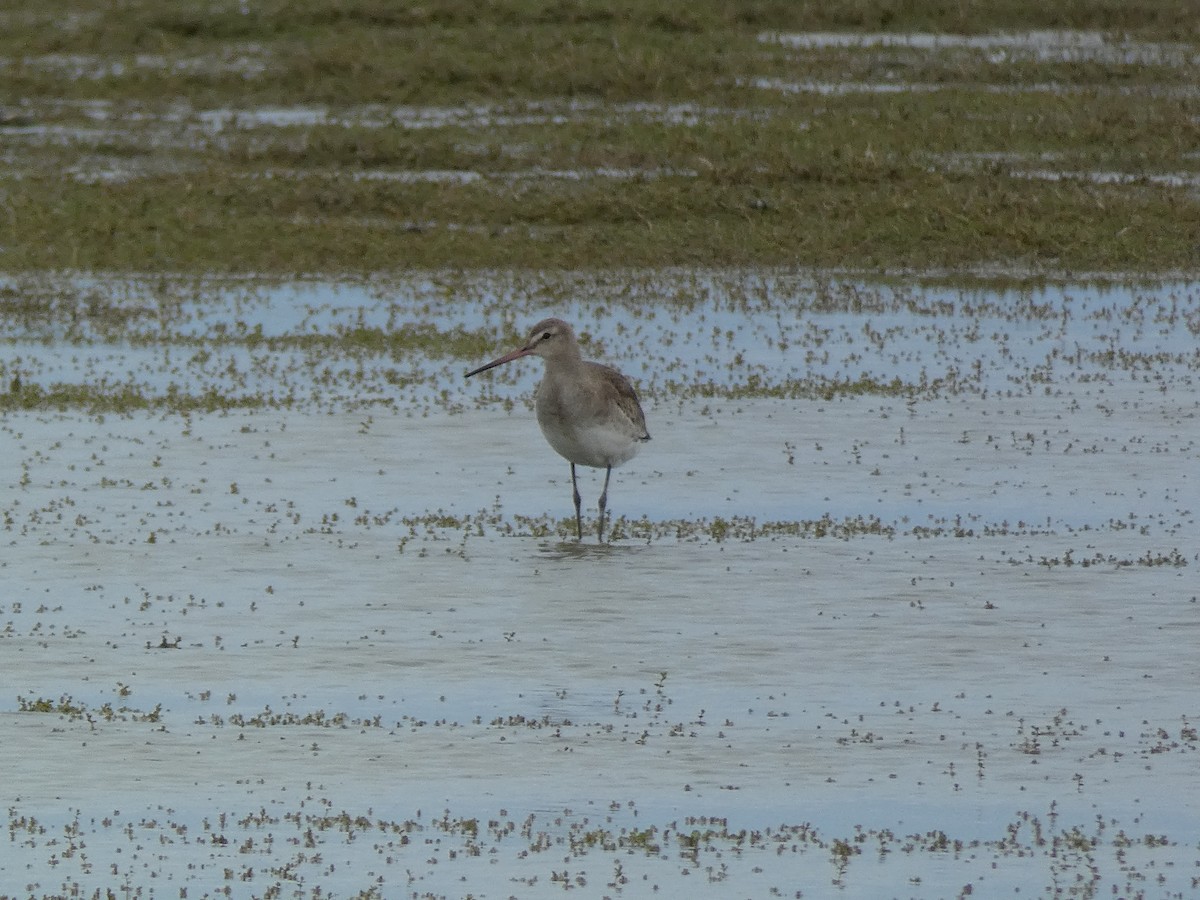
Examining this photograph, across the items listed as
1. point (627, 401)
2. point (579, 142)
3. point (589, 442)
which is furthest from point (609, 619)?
point (579, 142)

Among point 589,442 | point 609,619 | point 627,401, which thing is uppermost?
point 627,401

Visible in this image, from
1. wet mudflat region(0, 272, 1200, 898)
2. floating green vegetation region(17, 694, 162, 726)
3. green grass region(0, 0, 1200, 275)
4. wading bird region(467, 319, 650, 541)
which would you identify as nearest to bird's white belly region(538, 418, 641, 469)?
wading bird region(467, 319, 650, 541)

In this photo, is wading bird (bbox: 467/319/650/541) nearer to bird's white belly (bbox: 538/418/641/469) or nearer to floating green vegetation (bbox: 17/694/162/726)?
bird's white belly (bbox: 538/418/641/469)

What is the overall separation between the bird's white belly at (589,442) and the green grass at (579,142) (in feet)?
43.3

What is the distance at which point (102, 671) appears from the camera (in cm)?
1251

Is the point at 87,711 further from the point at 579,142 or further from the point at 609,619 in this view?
the point at 579,142

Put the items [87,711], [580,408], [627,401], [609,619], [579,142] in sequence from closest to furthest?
1. [87,711]
2. [609,619]
3. [580,408]
4. [627,401]
5. [579,142]

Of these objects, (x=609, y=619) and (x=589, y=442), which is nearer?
(x=609, y=619)

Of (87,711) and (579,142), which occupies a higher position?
(579,142)

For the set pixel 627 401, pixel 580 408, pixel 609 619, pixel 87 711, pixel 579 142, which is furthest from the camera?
pixel 579 142

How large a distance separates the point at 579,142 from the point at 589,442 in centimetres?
1996

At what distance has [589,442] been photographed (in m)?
16.8

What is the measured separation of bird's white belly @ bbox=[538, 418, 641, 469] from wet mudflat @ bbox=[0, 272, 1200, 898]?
1.55 feet

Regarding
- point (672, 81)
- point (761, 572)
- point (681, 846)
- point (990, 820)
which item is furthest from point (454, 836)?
point (672, 81)
